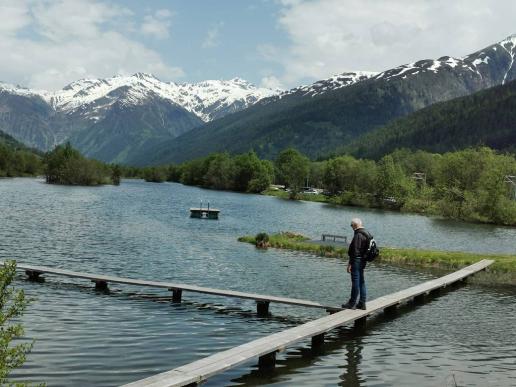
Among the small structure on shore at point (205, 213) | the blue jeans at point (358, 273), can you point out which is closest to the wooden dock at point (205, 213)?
the small structure on shore at point (205, 213)

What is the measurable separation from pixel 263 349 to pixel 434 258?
125 ft

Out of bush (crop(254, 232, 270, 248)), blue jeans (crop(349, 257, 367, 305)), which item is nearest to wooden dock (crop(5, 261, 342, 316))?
blue jeans (crop(349, 257, 367, 305))

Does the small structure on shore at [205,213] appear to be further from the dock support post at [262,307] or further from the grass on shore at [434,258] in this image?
the dock support post at [262,307]

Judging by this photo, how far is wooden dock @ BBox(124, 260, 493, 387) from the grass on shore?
54.3 ft

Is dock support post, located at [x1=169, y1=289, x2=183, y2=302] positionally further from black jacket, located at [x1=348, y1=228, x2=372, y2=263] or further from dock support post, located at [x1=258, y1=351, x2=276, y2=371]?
dock support post, located at [x1=258, y1=351, x2=276, y2=371]

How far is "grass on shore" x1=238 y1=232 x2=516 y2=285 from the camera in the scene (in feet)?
160

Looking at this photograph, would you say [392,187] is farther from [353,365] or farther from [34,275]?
[353,365]

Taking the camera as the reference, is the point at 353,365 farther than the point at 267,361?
Yes

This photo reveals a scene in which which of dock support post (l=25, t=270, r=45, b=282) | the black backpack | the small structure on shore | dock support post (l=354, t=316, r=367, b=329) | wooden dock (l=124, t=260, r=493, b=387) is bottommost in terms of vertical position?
dock support post (l=25, t=270, r=45, b=282)

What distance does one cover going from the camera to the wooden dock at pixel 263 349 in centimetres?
1825

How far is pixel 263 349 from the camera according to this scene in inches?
867

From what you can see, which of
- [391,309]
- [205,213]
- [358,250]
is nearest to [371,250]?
[358,250]

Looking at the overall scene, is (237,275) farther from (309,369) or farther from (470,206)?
(470,206)

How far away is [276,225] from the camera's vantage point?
3875 inches
